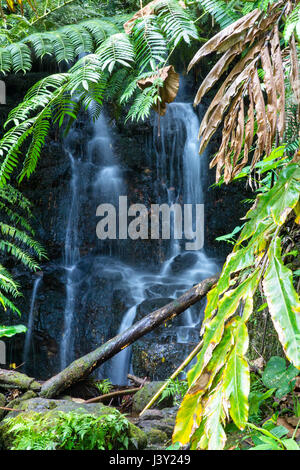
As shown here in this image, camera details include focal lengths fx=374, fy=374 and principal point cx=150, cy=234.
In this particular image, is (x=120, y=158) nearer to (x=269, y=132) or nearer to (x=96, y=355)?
(x=96, y=355)

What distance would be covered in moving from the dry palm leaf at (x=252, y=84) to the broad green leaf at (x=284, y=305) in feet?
1.79

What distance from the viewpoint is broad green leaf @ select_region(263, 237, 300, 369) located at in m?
0.87

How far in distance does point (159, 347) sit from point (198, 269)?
226cm

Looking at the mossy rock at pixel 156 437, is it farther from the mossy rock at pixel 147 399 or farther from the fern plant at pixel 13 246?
the fern plant at pixel 13 246

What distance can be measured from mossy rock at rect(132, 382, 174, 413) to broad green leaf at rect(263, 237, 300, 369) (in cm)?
176

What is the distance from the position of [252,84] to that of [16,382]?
2262 millimetres

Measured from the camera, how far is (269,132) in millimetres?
1366

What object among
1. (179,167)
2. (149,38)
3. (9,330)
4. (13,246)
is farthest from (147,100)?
(179,167)

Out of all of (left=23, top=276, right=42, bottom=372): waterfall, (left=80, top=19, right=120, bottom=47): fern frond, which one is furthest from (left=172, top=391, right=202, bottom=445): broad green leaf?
(left=23, top=276, right=42, bottom=372): waterfall

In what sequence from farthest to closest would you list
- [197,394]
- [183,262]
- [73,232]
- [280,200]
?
[73,232]
[183,262]
[280,200]
[197,394]

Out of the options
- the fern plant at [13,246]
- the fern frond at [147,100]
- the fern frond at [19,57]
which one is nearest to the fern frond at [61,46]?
the fern frond at [19,57]

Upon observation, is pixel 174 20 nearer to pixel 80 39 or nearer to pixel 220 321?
pixel 80 39

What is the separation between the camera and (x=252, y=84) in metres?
1.43
